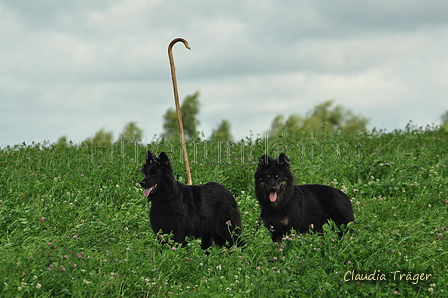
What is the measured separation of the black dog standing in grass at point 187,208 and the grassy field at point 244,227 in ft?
1.20

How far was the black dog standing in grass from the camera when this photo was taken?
22.3 ft

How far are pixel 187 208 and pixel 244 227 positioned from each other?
172 centimetres

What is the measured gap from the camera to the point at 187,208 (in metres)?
7.04

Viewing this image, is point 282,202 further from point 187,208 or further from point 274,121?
point 274,121

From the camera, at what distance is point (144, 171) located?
6.86 m

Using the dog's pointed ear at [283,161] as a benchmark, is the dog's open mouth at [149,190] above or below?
below

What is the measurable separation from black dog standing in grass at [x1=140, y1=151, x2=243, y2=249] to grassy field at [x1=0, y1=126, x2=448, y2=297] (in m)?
0.37

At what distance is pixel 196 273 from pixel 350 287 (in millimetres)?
1861

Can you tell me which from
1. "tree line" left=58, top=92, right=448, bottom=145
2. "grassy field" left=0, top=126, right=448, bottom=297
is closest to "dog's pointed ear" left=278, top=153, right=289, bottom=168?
"grassy field" left=0, top=126, right=448, bottom=297

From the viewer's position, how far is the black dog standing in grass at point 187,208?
6805 millimetres

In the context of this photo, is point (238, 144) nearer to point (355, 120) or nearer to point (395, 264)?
point (395, 264)

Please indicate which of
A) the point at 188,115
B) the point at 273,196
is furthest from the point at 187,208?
the point at 188,115

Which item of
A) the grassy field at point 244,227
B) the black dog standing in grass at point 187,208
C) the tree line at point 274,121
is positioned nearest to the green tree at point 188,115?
the tree line at point 274,121

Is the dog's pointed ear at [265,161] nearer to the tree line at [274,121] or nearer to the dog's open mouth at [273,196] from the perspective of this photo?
the dog's open mouth at [273,196]
